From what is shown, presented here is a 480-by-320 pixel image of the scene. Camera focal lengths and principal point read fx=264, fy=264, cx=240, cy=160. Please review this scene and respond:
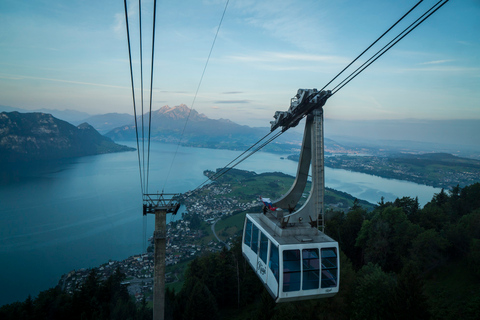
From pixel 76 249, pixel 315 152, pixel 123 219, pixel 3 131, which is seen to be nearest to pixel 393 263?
pixel 315 152

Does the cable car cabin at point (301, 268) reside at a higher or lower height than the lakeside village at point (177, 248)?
higher

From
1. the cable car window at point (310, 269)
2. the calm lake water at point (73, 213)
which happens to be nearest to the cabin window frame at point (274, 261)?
the cable car window at point (310, 269)

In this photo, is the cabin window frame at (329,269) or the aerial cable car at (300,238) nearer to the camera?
the aerial cable car at (300,238)

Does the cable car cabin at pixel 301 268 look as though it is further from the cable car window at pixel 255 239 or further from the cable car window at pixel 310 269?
the cable car window at pixel 255 239

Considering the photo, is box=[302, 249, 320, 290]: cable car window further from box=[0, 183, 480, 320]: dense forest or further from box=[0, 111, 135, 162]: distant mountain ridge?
box=[0, 111, 135, 162]: distant mountain ridge

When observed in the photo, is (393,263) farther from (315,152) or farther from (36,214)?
(36,214)

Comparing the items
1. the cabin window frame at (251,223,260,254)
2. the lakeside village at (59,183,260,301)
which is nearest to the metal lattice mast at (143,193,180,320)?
the cabin window frame at (251,223,260,254)
